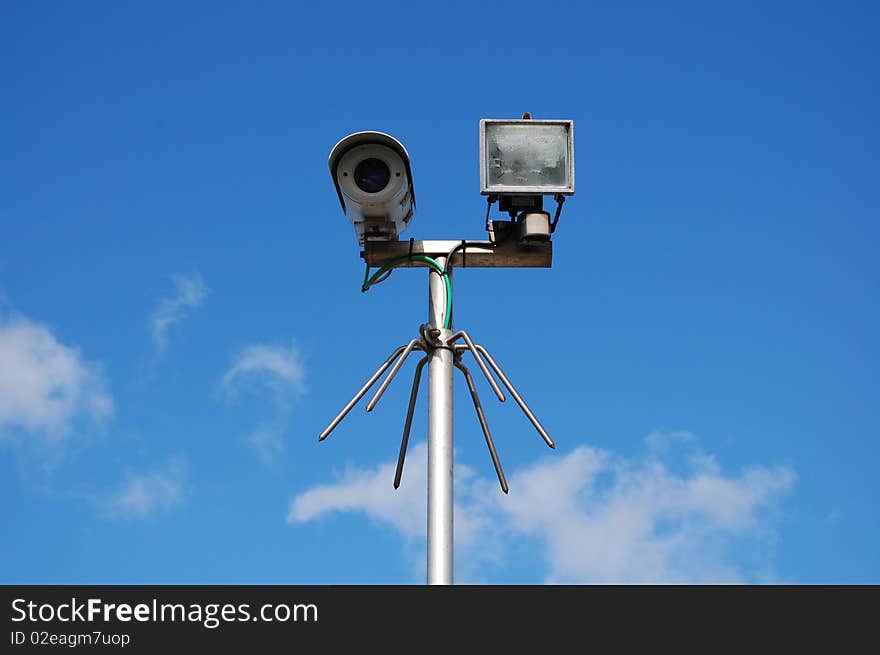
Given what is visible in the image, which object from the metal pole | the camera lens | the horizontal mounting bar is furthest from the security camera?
the metal pole

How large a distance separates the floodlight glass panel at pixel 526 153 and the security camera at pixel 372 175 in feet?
1.70

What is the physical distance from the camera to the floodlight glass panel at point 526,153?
25.0 ft

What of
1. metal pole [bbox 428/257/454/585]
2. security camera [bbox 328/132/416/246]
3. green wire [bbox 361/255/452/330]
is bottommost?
metal pole [bbox 428/257/454/585]

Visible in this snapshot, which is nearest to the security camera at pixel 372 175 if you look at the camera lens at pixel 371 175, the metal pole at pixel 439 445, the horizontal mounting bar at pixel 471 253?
the camera lens at pixel 371 175

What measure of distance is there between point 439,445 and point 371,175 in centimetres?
174

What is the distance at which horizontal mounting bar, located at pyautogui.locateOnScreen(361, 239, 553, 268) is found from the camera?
7.77m

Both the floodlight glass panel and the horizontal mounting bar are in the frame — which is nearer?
the floodlight glass panel

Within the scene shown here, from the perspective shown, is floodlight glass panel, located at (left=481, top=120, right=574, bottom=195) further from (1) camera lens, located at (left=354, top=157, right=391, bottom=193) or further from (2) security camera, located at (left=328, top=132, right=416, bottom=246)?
(1) camera lens, located at (left=354, top=157, right=391, bottom=193)

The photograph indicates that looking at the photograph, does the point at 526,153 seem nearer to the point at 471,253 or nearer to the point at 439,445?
the point at 471,253

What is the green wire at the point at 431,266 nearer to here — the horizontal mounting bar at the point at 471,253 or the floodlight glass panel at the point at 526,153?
the horizontal mounting bar at the point at 471,253

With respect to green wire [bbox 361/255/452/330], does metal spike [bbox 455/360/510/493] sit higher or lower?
lower
